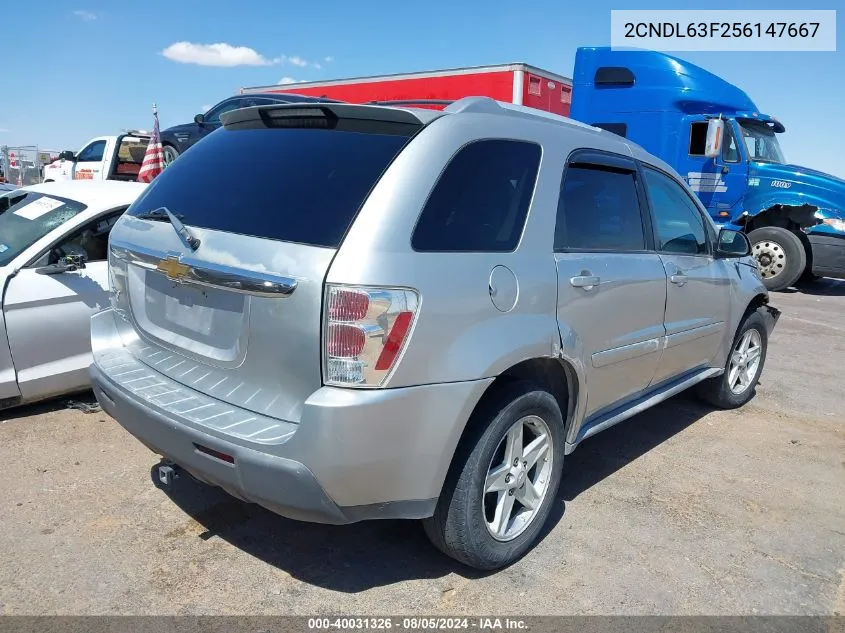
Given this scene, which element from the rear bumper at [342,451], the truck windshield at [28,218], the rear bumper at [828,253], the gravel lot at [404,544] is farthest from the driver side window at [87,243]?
the rear bumper at [828,253]

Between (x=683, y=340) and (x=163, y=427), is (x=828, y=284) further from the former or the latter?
(x=163, y=427)

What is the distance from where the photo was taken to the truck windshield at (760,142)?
10789 millimetres

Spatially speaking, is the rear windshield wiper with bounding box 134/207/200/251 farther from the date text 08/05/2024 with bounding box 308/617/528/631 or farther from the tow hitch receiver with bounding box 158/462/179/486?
the date text 08/05/2024 with bounding box 308/617/528/631

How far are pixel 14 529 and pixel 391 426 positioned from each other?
1944 mm

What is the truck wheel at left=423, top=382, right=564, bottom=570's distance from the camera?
2625 millimetres

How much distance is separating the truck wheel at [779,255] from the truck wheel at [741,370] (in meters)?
6.46

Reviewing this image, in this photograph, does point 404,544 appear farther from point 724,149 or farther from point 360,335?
point 724,149

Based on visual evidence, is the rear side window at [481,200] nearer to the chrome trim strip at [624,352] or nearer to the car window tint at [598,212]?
the car window tint at [598,212]

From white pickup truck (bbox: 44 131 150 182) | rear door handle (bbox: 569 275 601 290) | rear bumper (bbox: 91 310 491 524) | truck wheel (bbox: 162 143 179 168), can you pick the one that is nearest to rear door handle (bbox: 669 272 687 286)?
rear door handle (bbox: 569 275 601 290)

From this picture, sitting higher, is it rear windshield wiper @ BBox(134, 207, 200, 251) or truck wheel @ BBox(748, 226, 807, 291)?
rear windshield wiper @ BBox(134, 207, 200, 251)

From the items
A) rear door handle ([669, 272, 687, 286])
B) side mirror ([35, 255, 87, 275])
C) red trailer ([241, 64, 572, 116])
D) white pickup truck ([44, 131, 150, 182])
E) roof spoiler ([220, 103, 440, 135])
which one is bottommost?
rear door handle ([669, 272, 687, 286])

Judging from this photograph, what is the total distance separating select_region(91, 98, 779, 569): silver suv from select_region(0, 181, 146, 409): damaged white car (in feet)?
3.95

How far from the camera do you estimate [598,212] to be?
3.39 metres

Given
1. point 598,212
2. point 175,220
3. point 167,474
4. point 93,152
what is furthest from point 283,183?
point 93,152
